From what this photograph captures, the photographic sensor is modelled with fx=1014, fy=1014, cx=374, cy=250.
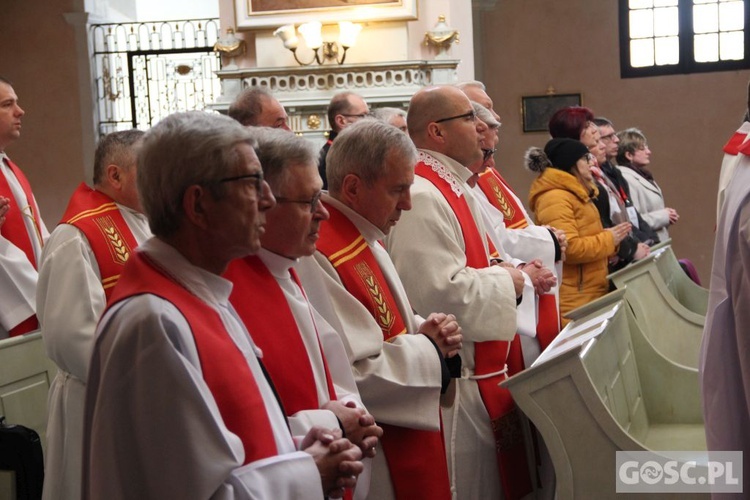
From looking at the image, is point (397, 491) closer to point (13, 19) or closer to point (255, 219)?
point (255, 219)

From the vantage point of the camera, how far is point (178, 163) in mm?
1997

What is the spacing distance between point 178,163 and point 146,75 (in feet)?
38.3

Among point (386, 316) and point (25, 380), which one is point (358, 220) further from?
point (25, 380)

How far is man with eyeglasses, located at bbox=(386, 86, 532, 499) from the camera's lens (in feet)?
12.2

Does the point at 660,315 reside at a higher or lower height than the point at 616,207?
lower

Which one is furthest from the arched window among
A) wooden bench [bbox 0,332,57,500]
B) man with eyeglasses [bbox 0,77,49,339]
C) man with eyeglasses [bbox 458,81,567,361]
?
wooden bench [bbox 0,332,57,500]

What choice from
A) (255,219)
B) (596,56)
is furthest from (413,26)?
(255,219)

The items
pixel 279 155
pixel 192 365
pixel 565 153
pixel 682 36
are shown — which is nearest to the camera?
pixel 192 365

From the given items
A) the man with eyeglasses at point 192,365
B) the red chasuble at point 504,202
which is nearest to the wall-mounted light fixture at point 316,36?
the red chasuble at point 504,202

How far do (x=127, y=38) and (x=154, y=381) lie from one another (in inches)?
470

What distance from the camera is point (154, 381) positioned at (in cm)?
185

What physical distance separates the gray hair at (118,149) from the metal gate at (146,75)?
30.5 ft

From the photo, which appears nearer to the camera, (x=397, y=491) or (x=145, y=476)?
(x=145, y=476)

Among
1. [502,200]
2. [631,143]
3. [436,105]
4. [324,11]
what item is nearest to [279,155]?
[436,105]
